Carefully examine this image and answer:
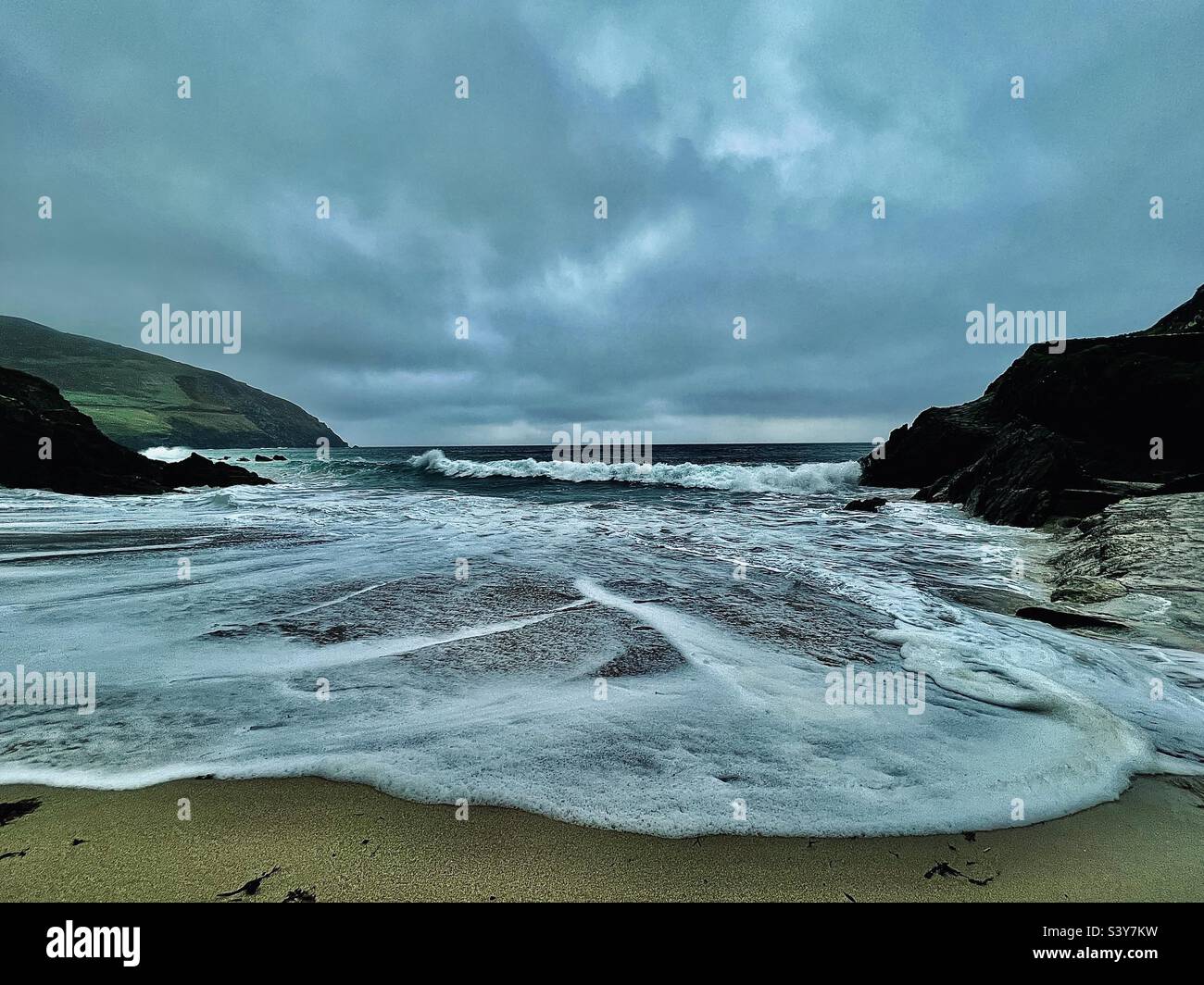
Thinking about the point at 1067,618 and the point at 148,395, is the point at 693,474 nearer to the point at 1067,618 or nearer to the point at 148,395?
the point at 1067,618

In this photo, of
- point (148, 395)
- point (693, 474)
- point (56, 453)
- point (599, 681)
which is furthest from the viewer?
point (148, 395)

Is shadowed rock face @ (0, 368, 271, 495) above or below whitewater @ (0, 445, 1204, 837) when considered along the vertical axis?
above

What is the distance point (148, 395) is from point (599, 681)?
163m

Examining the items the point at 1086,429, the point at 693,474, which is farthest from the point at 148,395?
the point at 1086,429

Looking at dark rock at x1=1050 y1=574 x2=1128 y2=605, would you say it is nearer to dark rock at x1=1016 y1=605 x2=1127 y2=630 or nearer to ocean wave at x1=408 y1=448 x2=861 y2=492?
dark rock at x1=1016 y1=605 x2=1127 y2=630

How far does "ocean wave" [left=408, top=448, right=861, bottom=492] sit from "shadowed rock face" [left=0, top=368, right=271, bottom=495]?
687 inches

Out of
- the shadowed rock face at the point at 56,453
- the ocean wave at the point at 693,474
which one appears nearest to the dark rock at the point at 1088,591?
the ocean wave at the point at 693,474

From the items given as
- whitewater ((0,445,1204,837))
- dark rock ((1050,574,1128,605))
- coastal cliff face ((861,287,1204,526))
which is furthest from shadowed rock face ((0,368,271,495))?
coastal cliff face ((861,287,1204,526))

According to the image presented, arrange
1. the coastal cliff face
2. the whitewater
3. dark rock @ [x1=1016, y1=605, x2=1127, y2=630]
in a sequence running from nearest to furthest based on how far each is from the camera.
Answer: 1. the whitewater
2. dark rock @ [x1=1016, y1=605, x2=1127, y2=630]
3. the coastal cliff face

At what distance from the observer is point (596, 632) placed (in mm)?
4906

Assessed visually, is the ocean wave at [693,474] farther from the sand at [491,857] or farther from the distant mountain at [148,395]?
the distant mountain at [148,395]

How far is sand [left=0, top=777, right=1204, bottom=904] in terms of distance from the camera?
1.79 meters

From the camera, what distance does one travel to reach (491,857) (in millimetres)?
1940
